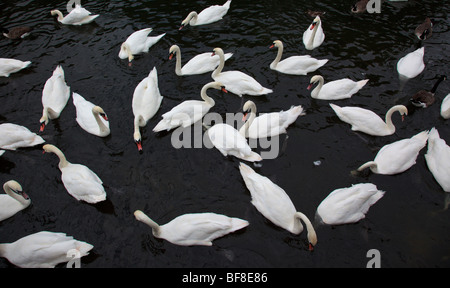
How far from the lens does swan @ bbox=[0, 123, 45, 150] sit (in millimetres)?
8672

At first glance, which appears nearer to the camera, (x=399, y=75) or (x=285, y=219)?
(x=285, y=219)

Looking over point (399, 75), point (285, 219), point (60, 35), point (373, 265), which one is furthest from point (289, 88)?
point (60, 35)

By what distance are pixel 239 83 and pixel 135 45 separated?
172 inches

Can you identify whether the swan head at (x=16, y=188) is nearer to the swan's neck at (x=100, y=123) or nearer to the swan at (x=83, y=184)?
the swan at (x=83, y=184)

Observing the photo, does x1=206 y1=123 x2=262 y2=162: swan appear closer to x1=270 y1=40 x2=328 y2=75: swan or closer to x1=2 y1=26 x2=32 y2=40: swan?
x1=270 y1=40 x2=328 y2=75: swan

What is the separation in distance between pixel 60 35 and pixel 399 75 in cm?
1307

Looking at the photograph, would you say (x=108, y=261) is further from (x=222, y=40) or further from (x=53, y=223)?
(x=222, y=40)

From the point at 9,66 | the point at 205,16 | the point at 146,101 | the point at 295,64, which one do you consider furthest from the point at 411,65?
the point at 9,66

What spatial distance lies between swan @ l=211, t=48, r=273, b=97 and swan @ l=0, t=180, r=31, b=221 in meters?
6.29

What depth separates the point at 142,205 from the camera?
771cm

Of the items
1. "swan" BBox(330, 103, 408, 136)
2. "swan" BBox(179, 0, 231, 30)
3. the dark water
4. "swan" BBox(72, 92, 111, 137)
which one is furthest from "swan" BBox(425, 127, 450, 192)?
"swan" BBox(179, 0, 231, 30)

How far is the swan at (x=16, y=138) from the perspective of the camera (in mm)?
8672

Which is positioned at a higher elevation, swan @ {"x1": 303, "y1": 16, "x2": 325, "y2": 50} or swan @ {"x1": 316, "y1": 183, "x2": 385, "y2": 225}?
swan @ {"x1": 303, "y1": 16, "x2": 325, "y2": 50}
